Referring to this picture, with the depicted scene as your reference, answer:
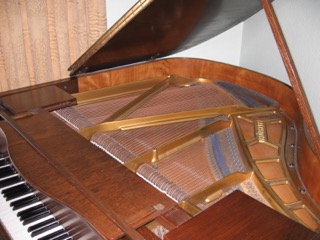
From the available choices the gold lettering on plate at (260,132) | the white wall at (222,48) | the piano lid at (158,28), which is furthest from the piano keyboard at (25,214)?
the white wall at (222,48)

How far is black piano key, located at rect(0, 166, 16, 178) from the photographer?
167cm

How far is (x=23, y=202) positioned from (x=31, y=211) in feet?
0.24

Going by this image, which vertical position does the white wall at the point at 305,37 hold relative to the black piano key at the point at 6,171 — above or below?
above

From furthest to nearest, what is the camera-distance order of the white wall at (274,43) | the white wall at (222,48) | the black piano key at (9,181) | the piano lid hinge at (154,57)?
the white wall at (222,48) < the white wall at (274,43) < the piano lid hinge at (154,57) < the black piano key at (9,181)

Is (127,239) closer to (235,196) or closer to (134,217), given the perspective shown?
(134,217)

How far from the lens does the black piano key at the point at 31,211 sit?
1.44 metres

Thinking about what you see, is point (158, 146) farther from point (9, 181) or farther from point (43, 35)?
point (43, 35)

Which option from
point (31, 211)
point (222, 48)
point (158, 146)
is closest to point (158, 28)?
point (158, 146)

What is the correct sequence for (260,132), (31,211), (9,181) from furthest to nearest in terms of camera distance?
1. (260,132)
2. (9,181)
3. (31,211)

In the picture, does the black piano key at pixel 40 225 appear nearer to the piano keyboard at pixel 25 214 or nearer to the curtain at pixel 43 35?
the piano keyboard at pixel 25 214

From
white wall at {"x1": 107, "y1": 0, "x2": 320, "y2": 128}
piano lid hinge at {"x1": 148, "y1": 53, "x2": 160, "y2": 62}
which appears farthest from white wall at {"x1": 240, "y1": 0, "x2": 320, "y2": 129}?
piano lid hinge at {"x1": 148, "y1": 53, "x2": 160, "y2": 62}

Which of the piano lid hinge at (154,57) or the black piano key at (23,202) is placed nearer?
the black piano key at (23,202)

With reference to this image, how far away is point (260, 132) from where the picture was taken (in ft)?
6.81

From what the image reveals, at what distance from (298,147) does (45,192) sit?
137 cm
